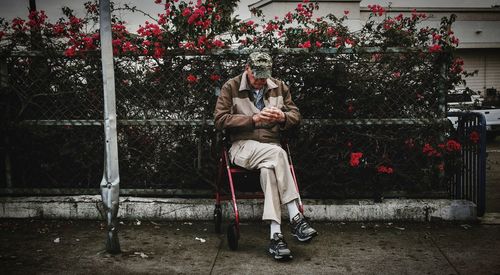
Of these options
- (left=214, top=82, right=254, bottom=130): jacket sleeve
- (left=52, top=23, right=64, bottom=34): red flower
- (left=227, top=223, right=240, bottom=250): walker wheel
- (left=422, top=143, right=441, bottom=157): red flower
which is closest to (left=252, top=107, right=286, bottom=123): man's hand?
(left=214, top=82, right=254, bottom=130): jacket sleeve

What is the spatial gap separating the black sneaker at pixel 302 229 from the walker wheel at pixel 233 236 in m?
0.52

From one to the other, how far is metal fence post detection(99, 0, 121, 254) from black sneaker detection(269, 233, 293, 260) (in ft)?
4.57

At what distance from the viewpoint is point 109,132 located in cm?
393

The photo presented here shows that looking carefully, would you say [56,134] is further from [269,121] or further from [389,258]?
[389,258]

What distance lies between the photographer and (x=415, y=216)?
505cm

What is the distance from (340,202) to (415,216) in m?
0.83

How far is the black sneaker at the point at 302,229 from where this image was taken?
13.1 ft

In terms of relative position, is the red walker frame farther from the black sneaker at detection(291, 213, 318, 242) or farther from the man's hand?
the man's hand

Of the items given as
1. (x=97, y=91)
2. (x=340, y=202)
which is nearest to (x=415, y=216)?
(x=340, y=202)

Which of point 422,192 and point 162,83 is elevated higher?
point 162,83

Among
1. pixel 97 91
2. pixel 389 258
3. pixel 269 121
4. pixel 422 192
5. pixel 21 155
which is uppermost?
pixel 97 91

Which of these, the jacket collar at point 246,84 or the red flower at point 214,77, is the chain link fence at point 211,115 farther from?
the jacket collar at point 246,84

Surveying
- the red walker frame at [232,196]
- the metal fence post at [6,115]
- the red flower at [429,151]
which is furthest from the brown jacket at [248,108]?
the metal fence post at [6,115]

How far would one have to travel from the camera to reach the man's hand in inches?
167
